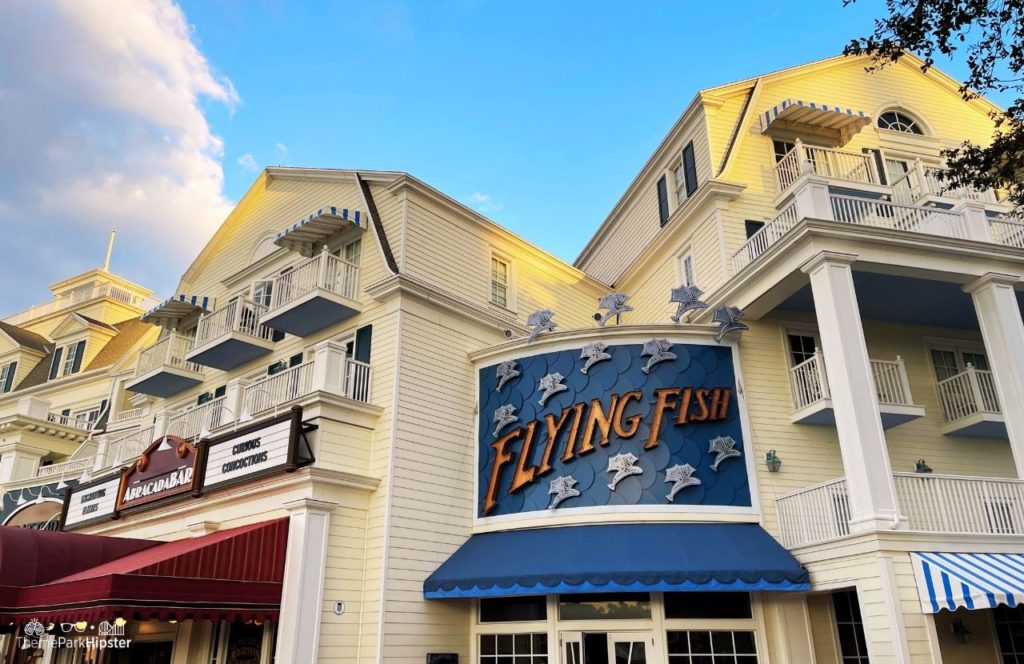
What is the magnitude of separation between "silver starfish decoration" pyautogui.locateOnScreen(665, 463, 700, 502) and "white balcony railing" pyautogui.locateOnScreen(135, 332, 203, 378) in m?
14.3

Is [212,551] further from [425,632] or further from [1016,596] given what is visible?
[1016,596]

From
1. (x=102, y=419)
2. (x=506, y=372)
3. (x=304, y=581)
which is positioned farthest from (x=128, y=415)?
(x=506, y=372)

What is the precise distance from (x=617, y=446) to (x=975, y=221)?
8790mm

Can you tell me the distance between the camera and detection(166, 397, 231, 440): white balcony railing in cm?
1791

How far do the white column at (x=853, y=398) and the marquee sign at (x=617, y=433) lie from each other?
268cm

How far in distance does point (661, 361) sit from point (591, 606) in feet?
17.2

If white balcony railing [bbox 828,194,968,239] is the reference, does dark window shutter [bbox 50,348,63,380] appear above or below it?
above

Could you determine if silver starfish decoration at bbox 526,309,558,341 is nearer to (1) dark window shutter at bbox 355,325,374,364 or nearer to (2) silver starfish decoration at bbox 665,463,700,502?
(1) dark window shutter at bbox 355,325,374,364

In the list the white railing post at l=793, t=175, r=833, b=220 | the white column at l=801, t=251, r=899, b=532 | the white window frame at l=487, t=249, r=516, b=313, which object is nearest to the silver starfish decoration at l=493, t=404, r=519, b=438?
the white window frame at l=487, t=249, r=516, b=313

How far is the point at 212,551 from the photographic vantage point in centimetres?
1304

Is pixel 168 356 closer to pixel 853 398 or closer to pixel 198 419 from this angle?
pixel 198 419

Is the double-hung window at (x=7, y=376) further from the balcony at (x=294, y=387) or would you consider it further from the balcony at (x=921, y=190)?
A: the balcony at (x=921, y=190)

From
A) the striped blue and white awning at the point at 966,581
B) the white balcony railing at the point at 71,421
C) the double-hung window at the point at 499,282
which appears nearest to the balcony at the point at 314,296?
the double-hung window at the point at 499,282

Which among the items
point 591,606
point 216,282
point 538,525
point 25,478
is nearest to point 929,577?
point 591,606
